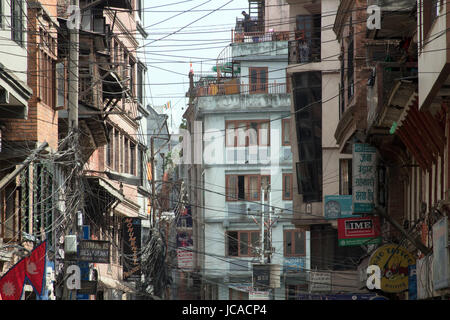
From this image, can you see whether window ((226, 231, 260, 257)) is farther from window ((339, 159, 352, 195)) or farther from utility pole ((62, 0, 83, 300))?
utility pole ((62, 0, 83, 300))

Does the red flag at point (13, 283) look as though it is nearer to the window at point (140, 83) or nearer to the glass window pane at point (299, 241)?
the window at point (140, 83)

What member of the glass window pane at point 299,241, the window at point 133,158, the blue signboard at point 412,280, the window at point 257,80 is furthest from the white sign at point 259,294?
the blue signboard at point 412,280

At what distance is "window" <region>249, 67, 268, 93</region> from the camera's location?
66.7 metres

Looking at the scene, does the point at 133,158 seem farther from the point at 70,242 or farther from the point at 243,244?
the point at 70,242

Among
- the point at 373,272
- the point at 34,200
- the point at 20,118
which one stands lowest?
the point at 373,272

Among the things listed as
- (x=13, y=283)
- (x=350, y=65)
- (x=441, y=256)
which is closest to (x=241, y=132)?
(x=350, y=65)

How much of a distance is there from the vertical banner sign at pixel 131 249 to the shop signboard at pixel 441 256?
97.5 feet

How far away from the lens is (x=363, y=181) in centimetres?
2794

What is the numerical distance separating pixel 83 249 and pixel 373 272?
817cm

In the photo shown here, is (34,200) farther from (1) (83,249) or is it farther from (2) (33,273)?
(2) (33,273)

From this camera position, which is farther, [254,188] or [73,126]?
[254,188]

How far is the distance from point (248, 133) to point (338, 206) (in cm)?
3245
